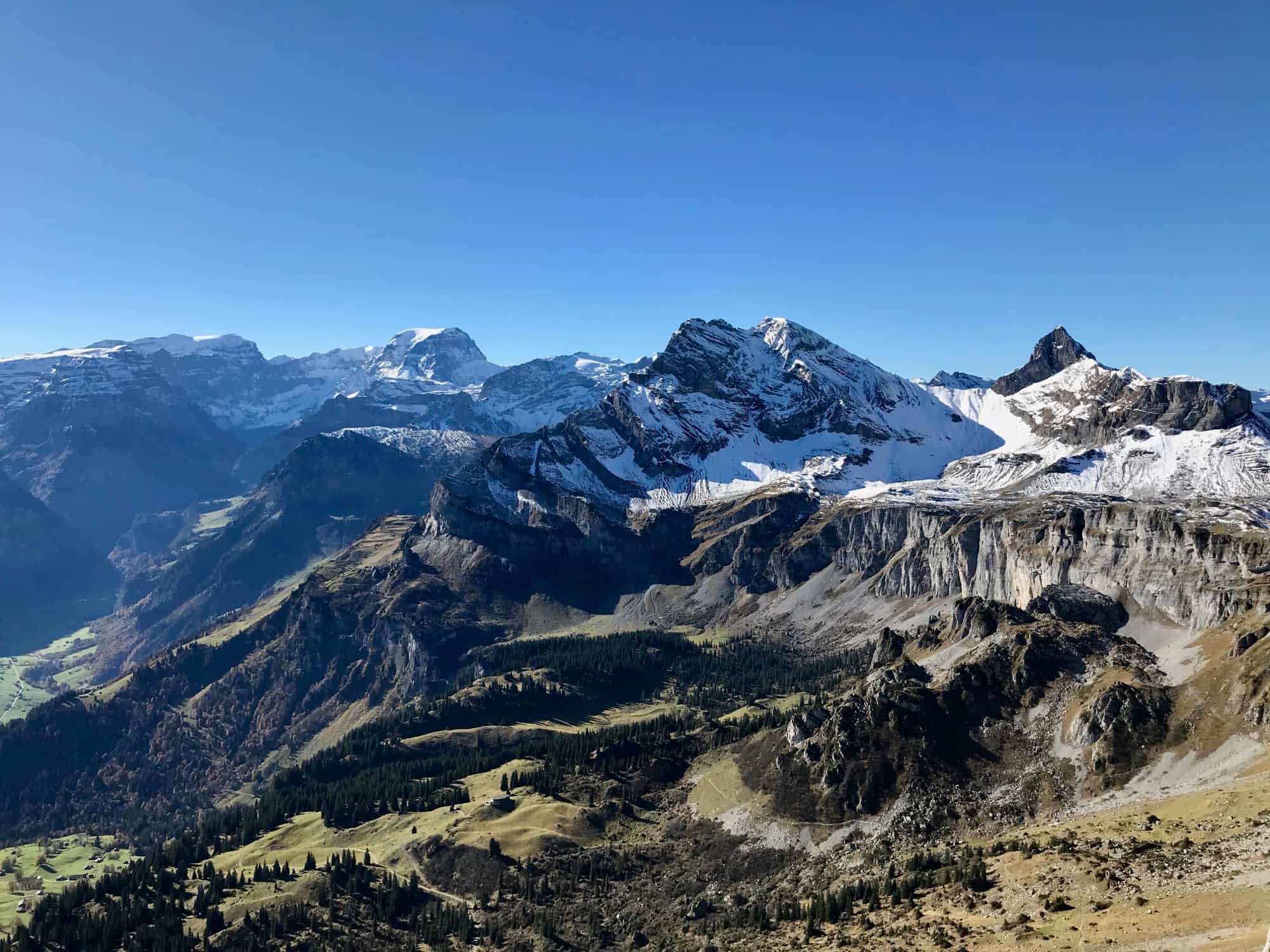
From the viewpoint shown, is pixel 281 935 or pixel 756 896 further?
pixel 281 935

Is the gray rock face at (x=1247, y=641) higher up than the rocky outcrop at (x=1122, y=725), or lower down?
higher up

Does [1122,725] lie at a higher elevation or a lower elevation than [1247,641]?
lower

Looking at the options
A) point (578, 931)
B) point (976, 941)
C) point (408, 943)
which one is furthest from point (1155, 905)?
point (408, 943)

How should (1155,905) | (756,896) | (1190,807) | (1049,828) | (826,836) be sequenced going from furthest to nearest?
(826,836) < (756,896) < (1049,828) < (1190,807) < (1155,905)

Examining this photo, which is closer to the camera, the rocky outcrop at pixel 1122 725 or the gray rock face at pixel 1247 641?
the rocky outcrop at pixel 1122 725

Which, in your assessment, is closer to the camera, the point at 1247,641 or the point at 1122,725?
the point at 1122,725

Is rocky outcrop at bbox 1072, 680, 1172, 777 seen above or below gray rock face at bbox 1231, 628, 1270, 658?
below

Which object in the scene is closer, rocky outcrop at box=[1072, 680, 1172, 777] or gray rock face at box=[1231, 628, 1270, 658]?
rocky outcrop at box=[1072, 680, 1172, 777]

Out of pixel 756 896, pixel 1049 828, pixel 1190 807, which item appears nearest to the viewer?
pixel 1190 807

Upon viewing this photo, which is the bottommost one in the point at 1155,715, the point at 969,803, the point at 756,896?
the point at 756,896

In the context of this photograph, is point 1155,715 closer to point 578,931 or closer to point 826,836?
point 826,836

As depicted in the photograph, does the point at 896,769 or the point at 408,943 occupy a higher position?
the point at 896,769
